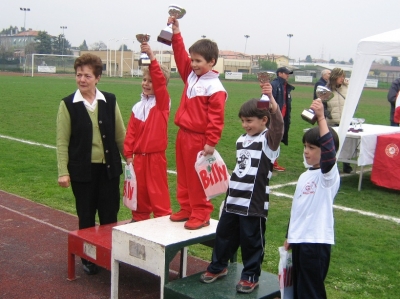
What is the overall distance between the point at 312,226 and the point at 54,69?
6018 centimetres

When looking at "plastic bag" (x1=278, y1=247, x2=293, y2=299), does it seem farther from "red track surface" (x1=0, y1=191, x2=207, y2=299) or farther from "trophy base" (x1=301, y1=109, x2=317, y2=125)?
"red track surface" (x1=0, y1=191, x2=207, y2=299)

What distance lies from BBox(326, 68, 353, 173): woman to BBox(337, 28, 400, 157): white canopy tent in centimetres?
76

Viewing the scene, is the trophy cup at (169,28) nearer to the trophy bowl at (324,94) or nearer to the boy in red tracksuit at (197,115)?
the boy in red tracksuit at (197,115)

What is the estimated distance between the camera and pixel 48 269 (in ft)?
16.8

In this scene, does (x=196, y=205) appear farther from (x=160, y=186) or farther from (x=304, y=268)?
(x=304, y=268)

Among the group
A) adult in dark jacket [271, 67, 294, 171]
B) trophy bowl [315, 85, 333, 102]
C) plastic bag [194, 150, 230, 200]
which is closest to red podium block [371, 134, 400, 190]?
adult in dark jacket [271, 67, 294, 171]

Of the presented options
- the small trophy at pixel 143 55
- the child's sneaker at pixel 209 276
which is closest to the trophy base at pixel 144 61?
the small trophy at pixel 143 55

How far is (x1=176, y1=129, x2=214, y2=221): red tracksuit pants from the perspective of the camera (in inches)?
176

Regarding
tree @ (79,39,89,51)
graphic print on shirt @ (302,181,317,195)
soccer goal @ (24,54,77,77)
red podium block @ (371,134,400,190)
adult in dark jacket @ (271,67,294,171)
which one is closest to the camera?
graphic print on shirt @ (302,181,317,195)

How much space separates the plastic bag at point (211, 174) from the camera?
440cm

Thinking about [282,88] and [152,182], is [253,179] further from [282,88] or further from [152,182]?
[282,88]

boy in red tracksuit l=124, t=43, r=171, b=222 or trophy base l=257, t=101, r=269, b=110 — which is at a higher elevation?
trophy base l=257, t=101, r=269, b=110

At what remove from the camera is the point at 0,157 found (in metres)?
10.6

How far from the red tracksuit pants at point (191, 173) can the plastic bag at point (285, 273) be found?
1.11 m
